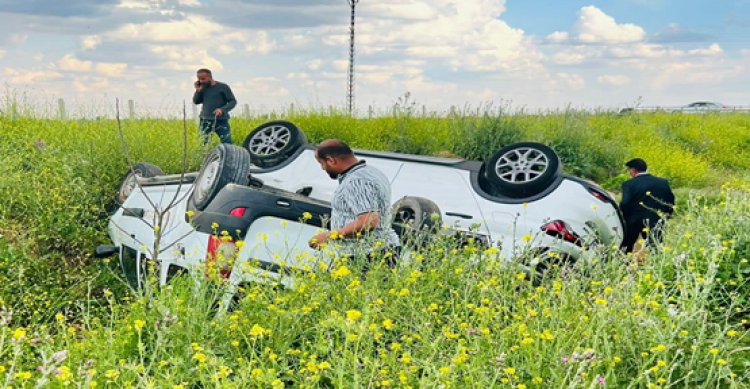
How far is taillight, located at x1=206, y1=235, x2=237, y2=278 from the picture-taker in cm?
501

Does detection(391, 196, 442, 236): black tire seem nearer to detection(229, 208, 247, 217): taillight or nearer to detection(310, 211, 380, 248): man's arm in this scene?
detection(310, 211, 380, 248): man's arm

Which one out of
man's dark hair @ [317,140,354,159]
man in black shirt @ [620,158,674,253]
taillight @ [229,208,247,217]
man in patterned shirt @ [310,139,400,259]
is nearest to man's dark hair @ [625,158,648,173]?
man in black shirt @ [620,158,674,253]

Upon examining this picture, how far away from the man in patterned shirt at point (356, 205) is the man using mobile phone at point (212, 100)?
8806 mm

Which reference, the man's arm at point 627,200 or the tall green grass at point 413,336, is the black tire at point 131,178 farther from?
the man's arm at point 627,200

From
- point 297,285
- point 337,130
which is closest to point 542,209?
point 297,285

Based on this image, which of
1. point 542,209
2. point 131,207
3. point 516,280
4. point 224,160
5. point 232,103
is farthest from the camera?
point 232,103

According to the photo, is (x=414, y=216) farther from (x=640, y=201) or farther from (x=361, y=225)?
(x=640, y=201)

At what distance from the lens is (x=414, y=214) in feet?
20.0

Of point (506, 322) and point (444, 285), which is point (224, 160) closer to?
point (444, 285)

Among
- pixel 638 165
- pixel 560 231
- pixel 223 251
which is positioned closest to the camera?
Answer: pixel 223 251

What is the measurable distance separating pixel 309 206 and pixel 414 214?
95cm

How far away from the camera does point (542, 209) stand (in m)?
6.86

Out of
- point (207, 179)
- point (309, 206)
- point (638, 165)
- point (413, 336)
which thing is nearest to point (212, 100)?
point (638, 165)

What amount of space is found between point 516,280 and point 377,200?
44.8 inches
